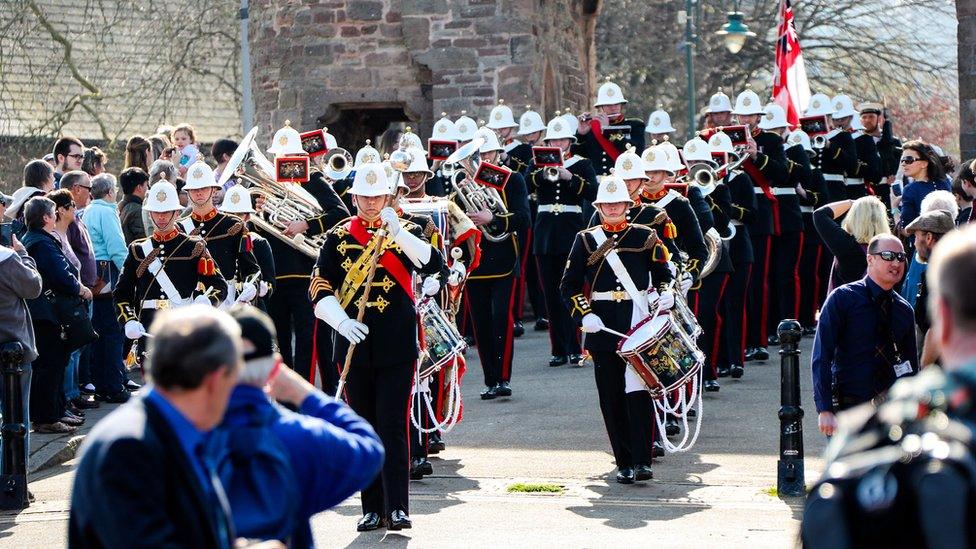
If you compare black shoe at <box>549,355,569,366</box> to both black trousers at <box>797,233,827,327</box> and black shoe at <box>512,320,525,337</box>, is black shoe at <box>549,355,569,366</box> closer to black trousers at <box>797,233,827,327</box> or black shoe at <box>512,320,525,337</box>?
black shoe at <box>512,320,525,337</box>

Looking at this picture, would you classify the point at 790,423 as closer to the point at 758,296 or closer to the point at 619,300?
the point at 619,300

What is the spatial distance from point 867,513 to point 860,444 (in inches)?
5.7

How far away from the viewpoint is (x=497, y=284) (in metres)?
13.5

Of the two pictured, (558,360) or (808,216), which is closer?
(558,360)

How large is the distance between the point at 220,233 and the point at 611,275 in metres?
2.47

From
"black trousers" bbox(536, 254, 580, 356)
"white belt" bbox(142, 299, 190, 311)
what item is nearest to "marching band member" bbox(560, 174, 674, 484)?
"white belt" bbox(142, 299, 190, 311)

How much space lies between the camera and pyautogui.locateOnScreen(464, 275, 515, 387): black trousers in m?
12.9

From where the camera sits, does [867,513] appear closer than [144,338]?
Yes

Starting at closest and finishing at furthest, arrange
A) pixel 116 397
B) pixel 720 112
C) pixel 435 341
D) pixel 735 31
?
pixel 435 341, pixel 116 397, pixel 720 112, pixel 735 31

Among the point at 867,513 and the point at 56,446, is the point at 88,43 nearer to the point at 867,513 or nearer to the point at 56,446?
the point at 56,446

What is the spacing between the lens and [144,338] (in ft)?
33.0

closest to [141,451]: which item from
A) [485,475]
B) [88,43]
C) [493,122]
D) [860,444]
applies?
[860,444]

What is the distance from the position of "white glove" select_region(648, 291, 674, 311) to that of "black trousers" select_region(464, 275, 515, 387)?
10.8ft

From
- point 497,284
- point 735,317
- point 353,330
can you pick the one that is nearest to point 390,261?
point 353,330
